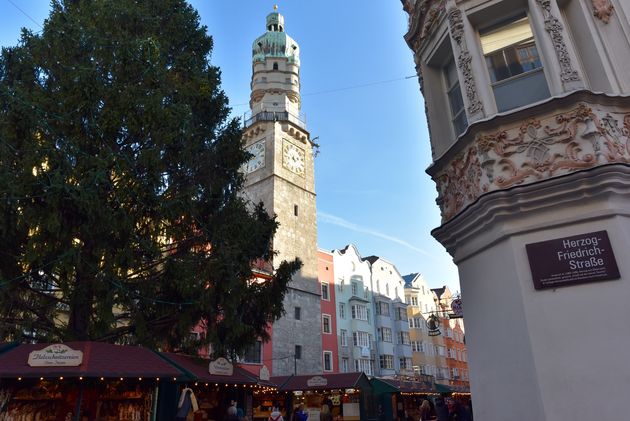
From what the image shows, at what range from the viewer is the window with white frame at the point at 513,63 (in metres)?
7.75

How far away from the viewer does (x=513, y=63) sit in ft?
26.8

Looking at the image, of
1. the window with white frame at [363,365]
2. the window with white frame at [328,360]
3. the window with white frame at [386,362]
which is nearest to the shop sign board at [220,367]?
the window with white frame at [328,360]

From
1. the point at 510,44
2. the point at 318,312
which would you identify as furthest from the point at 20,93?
the point at 318,312

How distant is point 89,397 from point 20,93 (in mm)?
7716

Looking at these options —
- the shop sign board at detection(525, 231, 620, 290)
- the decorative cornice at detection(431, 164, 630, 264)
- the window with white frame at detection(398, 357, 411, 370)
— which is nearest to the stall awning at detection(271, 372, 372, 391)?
the decorative cornice at detection(431, 164, 630, 264)

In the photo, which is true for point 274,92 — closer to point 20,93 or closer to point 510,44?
point 20,93

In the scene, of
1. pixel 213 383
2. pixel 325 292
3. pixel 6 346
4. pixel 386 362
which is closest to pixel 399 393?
pixel 325 292

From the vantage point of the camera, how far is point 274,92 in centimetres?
4850

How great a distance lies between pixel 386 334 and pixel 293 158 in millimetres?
21205

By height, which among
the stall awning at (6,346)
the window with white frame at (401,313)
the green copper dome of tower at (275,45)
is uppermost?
the green copper dome of tower at (275,45)

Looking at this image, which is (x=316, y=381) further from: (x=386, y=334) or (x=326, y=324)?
(x=386, y=334)

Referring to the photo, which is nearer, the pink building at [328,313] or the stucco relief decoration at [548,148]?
the stucco relief decoration at [548,148]

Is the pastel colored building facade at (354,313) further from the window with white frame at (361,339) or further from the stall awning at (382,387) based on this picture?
the stall awning at (382,387)

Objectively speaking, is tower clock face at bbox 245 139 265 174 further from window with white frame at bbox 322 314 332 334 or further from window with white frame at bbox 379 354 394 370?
window with white frame at bbox 379 354 394 370
